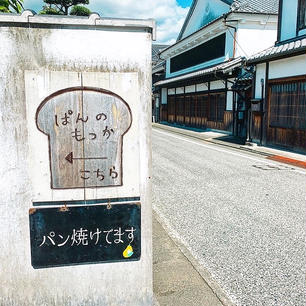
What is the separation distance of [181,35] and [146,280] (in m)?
29.7

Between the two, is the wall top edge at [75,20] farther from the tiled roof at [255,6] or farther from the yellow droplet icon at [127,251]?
the tiled roof at [255,6]

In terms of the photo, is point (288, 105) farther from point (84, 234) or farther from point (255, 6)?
point (84, 234)

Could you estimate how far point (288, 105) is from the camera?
1216cm

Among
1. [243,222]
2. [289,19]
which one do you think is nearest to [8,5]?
[243,222]

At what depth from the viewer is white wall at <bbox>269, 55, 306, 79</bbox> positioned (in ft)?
36.7

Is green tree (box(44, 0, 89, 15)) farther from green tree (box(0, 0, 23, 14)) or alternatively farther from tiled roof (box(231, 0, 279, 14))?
green tree (box(0, 0, 23, 14))

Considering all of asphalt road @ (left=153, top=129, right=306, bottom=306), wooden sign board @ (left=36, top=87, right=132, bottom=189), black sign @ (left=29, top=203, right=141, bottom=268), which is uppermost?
wooden sign board @ (left=36, top=87, right=132, bottom=189)

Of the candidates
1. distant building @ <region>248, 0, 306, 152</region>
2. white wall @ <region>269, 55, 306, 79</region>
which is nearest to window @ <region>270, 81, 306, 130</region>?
distant building @ <region>248, 0, 306, 152</region>

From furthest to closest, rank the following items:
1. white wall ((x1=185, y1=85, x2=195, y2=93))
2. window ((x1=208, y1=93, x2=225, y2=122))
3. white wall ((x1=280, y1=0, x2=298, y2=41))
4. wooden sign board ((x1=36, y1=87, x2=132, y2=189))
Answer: white wall ((x1=185, y1=85, x2=195, y2=93)) < window ((x1=208, y1=93, x2=225, y2=122)) < white wall ((x1=280, y1=0, x2=298, y2=41)) < wooden sign board ((x1=36, y1=87, x2=132, y2=189))

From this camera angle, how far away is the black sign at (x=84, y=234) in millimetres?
2221

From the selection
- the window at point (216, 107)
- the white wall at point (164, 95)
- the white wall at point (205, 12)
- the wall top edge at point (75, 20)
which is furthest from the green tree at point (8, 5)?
the white wall at point (164, 95)

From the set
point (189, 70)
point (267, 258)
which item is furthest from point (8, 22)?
point (189, 70)

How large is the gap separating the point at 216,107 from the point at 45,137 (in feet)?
61.5

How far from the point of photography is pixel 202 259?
12.4 ft
